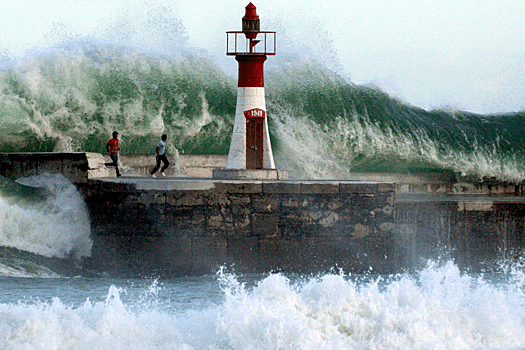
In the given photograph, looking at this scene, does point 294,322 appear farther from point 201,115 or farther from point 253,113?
point 201,115

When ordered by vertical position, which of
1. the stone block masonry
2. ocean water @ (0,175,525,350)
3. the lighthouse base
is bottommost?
ocean water @ (0,175,525,350)

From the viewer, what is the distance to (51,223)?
30.1ft

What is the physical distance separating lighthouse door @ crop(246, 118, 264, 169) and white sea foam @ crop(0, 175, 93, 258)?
286cm

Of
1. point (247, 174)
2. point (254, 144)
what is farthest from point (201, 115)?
point (247, 174)

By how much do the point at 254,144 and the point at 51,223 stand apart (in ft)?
10.9

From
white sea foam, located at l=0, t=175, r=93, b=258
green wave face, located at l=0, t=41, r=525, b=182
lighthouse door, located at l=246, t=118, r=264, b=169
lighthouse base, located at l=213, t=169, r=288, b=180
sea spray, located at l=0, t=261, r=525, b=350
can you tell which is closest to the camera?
sea spray, located at l=0, t=261, r=525, b=350

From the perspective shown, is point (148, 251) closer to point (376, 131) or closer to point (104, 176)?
point (104, 176)

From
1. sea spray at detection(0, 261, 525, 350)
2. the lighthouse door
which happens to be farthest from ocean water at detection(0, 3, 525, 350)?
the lighthouse door

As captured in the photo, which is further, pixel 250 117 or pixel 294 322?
pixel 250 117

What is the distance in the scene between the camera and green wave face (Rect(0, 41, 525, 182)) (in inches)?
497

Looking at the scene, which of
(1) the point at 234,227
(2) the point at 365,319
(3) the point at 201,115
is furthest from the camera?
(3) the point at 201,115

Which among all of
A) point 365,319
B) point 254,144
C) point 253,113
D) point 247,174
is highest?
point 253,113

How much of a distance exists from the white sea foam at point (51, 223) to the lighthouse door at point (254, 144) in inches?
113

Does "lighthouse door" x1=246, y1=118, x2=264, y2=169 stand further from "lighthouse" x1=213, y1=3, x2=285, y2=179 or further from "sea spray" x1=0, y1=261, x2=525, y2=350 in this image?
"sea spray" x1=0, y1=261, x2=525, y2=350
